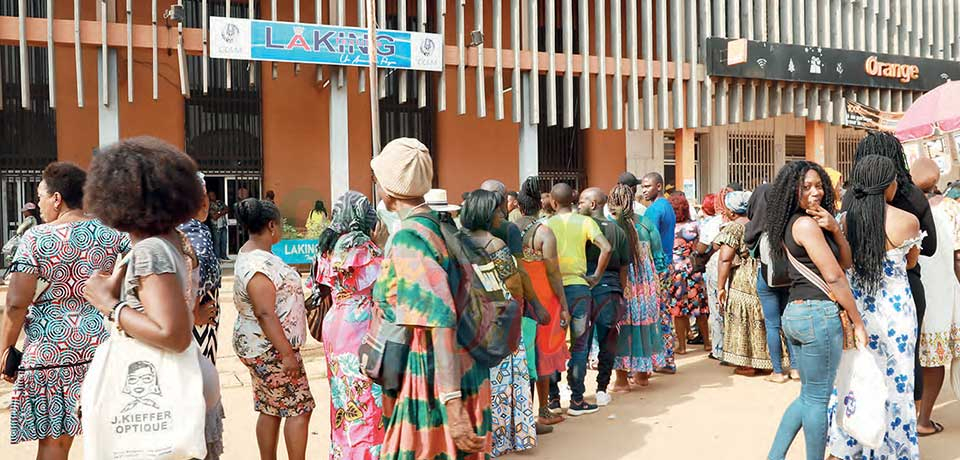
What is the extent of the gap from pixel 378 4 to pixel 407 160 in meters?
12.8

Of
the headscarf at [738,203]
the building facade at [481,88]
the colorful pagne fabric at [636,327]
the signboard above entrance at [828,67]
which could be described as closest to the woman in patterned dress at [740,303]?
the headscarf at [738,203]

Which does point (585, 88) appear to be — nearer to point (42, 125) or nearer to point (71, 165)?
point (42, 125)

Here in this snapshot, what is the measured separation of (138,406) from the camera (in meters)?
2.34

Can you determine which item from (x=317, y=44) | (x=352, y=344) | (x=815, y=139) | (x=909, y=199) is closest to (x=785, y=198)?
(x=909, y=199)

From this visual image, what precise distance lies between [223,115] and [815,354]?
1466cm

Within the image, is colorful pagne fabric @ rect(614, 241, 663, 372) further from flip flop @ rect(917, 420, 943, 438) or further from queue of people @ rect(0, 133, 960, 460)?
flip flop @ rect(917, 420, 943, 438)

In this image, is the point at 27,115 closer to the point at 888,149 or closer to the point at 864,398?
the point at 888,149

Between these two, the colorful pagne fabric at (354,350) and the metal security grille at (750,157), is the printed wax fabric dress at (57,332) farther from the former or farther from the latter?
the metal security grille at (750,157)

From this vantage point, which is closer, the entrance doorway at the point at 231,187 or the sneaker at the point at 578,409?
the sneaker at the point at 578,409

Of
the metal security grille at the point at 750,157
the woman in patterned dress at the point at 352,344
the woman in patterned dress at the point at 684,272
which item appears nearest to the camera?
the woman in patterned dress at the point at 352,344

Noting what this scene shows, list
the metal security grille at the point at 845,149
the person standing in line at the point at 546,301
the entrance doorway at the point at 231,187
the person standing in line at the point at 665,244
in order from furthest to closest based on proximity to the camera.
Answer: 1. the metal security grille at the point at 845,149
2. the entrance doorway at the point at 231,187
3. the person standing in line at the point at 665,244
4. the person standing in line at the point at 546,301

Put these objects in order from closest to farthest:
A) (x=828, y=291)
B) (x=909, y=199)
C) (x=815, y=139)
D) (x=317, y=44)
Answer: (x=828, y=291), (x=909, y=199), (x=317, y=44), (x=815, y=139)

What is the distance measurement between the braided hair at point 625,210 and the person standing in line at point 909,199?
1948 millimetres

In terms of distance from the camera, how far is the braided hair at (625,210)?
6.18 meters
